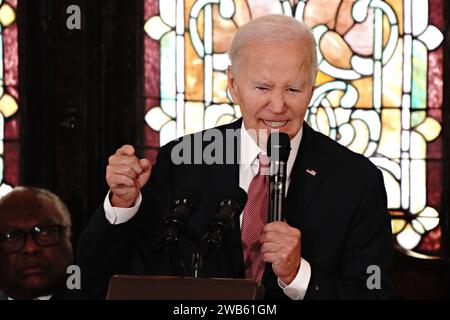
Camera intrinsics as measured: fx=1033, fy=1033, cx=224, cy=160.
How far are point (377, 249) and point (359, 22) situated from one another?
9.09 feet

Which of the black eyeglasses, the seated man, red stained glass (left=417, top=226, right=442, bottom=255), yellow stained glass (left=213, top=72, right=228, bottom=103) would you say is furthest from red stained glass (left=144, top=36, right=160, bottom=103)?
red stained glass (left=417, top=226, right=442, bottom=255)

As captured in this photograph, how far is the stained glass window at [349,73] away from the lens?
5.35 m

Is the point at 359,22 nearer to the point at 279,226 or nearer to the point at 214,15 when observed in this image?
the point at 214,15

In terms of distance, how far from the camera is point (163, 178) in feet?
9.87

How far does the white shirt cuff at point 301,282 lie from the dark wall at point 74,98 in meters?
2.58

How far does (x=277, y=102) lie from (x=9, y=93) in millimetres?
2738

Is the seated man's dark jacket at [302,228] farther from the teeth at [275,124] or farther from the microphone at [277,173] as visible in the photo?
the microphone at [277,173]

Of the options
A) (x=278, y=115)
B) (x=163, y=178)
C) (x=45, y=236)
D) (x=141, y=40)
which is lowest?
(x=45, y=236)

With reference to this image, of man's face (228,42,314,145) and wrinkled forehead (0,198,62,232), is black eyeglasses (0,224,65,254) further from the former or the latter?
man's face (228,42,314,145)

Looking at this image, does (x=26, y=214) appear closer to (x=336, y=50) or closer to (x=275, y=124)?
(x=275, y=124)

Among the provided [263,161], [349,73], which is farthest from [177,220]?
[349,73]

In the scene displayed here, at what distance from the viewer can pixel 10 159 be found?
5.29 meters

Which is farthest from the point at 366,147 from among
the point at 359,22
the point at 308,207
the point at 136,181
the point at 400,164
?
the point at 136,181

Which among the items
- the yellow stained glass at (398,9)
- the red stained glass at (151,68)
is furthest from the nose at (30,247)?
the yellow stained glass at (398,9)
